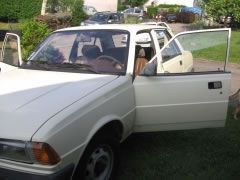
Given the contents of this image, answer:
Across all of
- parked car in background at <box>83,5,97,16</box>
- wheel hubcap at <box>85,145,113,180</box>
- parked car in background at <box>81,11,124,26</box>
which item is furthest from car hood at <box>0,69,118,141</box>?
parked car in background at <box>83,5,97,16</box>

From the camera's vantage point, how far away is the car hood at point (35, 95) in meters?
3.45

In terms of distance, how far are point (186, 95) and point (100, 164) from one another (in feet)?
4.45

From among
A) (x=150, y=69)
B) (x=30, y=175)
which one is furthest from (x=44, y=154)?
(x=150, y=69)

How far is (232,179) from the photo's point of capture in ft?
Answer: 15.4

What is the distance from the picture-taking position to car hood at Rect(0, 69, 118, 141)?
136 inches

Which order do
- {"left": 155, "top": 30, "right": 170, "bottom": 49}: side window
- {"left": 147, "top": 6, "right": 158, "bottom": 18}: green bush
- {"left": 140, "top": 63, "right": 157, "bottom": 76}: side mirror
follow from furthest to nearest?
{"left": 147, "top": 6, "right": 158, "bottom": 18}: green bush
{"left": 155, "top": 30, "right": 170, "bottom": 49}: side window
{"left": 140, "top": 63, "right": 157, "bottom": 76}: side mirror

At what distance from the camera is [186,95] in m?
4.83

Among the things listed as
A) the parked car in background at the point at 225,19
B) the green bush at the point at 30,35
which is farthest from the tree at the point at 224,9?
the green bush at the point at 30,35

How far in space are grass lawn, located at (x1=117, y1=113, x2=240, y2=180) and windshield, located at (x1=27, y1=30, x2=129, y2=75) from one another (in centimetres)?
122

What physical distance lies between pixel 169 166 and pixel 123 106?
1.10 meters

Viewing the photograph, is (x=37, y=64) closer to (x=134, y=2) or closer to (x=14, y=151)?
(x=14, y=151)

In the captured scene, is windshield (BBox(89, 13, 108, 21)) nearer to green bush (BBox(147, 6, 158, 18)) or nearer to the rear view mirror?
the rear view mirror

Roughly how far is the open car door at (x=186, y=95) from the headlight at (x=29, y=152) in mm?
1588

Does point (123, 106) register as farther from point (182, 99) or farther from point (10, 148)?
point (10, 148)
